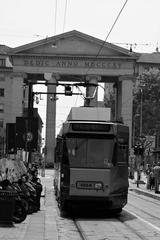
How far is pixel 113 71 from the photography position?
98.9 m

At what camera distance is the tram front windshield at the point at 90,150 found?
65.3 ft

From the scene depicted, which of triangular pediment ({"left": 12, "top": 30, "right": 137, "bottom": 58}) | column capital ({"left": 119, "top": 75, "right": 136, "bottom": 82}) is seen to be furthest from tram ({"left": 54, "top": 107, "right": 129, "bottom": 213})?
column capital ({"left": 119, "top": 75, "right": 136, "bottom": 82})

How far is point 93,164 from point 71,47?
256 ft

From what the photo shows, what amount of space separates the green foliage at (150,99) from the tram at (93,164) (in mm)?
76000

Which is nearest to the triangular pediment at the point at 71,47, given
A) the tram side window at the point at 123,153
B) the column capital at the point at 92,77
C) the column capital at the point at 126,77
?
the column capital at the point at 126,77

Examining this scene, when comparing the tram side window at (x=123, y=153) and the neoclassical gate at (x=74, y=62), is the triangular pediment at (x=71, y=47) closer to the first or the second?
the neoclassical gate at (x=74, y=62)

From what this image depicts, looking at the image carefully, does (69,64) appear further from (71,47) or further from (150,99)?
(150,99)

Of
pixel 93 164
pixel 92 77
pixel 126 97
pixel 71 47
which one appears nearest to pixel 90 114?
pixel 93 164

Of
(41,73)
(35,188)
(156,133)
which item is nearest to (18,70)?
(41,73)

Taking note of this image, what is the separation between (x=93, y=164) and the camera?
65.3 feet

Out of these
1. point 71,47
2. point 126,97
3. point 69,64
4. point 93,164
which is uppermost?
point 71,47

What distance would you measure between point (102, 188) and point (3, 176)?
3.11 metres

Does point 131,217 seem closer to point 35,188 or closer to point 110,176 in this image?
point 110,176

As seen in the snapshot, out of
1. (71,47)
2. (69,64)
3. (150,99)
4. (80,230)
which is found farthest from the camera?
(69,64)
